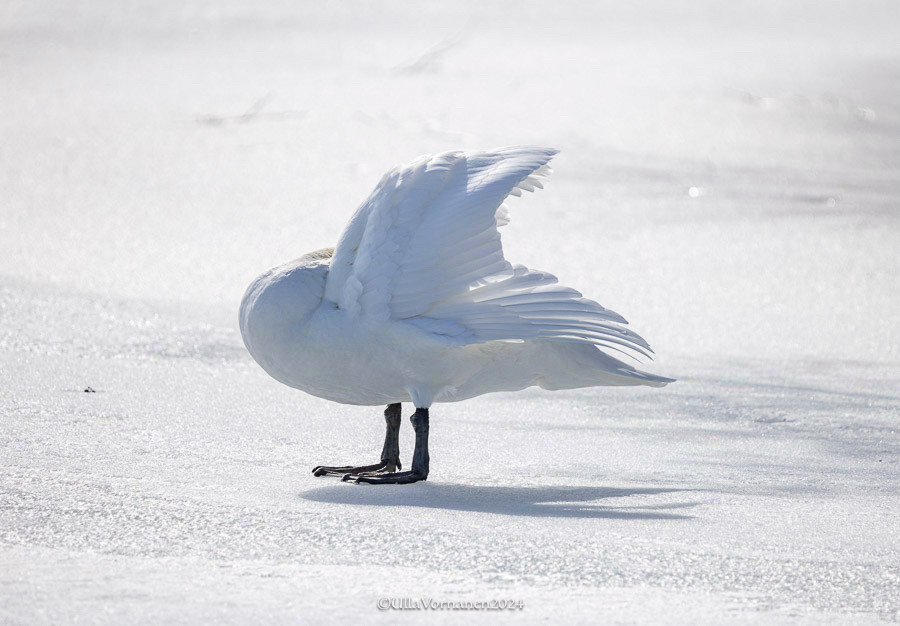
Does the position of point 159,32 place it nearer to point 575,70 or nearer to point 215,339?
point 575,70

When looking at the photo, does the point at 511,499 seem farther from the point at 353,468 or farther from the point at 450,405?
the point at 450,405

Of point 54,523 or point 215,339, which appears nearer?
point 54,523

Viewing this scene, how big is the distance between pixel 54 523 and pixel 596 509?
128 centimetres

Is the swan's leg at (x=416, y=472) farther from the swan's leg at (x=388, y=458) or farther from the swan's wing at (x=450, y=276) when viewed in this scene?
the swan's wing at (x=450, y=276)

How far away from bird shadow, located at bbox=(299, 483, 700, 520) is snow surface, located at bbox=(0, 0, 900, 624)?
0.05 ft

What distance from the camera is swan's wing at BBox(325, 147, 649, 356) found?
327 cm

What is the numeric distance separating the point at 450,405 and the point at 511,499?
116cm

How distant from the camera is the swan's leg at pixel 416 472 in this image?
3.28 meters

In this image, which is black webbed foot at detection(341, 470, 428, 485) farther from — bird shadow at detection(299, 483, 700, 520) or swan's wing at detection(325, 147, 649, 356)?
swan's wing at detection(325, 147, 649, 356)

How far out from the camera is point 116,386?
4.12m

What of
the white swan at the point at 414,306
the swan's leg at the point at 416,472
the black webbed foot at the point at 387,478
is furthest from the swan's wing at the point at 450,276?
the black webbed foot at the point at 387,478

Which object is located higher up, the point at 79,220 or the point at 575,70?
the point at 575,70

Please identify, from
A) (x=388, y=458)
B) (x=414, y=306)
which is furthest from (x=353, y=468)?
(x=414, y=306)

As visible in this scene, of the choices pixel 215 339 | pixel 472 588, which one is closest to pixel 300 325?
pixel 472 588
